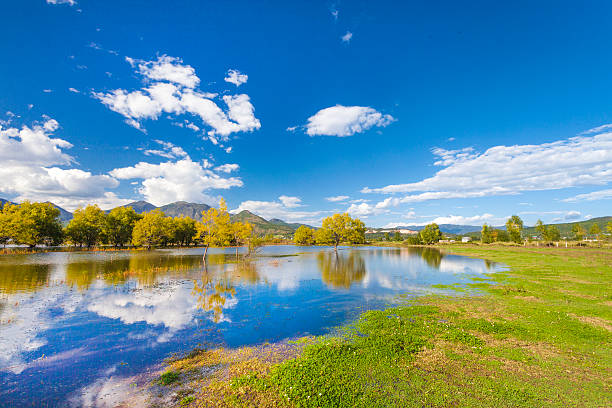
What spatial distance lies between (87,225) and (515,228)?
584ft

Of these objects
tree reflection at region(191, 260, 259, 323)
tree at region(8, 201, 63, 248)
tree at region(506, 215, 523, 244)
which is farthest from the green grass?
tree at region(506, 215, 523, 244)

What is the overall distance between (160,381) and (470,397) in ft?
34.7

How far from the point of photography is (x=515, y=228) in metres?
115

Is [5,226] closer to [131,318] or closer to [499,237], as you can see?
[131,318]

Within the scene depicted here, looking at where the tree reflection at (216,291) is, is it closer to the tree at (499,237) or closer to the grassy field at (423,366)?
the grassy field at (423,366)

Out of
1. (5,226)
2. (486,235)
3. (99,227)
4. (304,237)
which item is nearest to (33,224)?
(5,226)

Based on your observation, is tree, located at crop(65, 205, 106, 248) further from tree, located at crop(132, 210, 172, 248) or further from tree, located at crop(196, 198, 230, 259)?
tree, located at crop(196, 198, 230, 259)

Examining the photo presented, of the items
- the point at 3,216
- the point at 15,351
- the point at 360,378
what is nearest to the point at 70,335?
the point at 15,351

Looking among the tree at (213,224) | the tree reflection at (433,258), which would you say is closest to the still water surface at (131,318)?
the tree at (213,224)

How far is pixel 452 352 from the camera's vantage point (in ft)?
35.8

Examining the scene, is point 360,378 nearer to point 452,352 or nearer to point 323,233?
point 452,352

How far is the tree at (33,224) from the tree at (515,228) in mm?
176387

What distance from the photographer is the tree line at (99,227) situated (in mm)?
54466

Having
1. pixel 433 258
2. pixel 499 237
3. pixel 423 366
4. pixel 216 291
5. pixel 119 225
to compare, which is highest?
pixel 119 225
